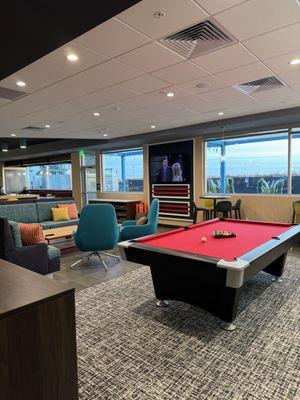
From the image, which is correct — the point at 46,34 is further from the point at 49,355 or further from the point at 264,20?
the point at 49,355

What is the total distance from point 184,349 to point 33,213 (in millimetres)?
5251

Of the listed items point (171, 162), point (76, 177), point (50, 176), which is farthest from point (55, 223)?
point (50, 176)

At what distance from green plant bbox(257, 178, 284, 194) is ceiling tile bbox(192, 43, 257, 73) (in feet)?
14.4

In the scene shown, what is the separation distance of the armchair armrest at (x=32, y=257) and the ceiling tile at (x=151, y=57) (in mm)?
2594

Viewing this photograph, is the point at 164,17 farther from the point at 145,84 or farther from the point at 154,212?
the point at 154,212

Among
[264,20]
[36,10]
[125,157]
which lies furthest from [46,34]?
[125,157]

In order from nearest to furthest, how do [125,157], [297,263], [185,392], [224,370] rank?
[185,392] → [224,370] → [297,263] → [125,157]

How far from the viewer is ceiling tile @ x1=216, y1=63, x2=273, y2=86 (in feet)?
11.4

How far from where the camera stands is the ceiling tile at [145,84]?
12.4 ft

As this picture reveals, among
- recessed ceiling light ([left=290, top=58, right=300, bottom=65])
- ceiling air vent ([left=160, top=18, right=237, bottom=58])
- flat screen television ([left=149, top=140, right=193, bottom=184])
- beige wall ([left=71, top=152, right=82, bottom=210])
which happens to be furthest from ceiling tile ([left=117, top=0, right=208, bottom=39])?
beige wall ([left=71, top=152, right=82, bottom=210])

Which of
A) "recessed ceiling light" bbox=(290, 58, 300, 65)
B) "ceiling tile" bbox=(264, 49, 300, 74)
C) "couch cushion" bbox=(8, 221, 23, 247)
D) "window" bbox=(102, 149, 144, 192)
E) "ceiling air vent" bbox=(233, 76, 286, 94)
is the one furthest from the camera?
"window" bbox=(102, 149, 144, 192)

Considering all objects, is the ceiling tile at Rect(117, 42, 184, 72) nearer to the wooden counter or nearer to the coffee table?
the wooden counter

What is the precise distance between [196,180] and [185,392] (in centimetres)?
665

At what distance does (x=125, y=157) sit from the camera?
10672mm
